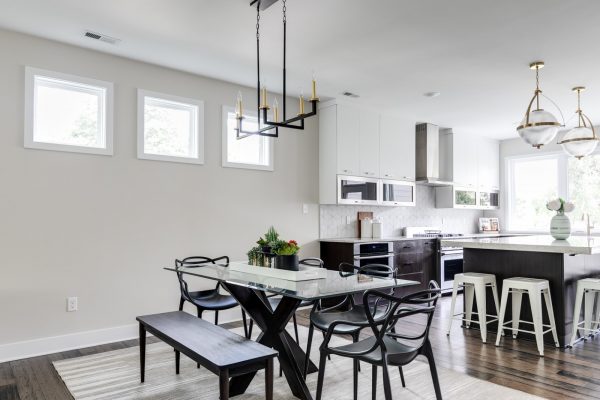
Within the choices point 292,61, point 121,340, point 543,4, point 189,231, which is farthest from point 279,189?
point 543,4

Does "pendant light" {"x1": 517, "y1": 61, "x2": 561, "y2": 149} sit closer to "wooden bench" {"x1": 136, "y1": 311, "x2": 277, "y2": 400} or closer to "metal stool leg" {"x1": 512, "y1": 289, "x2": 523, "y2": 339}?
"metal stool leg" {"x1": 512, "y1": 289, "x2": 523, "y2": 339}

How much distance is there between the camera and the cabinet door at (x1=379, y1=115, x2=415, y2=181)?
243 inches

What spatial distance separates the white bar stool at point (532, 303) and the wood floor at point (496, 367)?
0.14 metres

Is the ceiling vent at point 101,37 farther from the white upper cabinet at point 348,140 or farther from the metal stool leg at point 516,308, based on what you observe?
the metal stool leg at point 516,308

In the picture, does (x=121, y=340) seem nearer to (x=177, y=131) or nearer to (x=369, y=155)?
(x=177, y=131)

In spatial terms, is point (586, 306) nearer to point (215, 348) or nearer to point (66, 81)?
point (215, 348)

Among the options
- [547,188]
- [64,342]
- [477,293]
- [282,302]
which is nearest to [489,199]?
[547,188]

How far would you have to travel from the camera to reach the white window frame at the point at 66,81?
3.70 meters

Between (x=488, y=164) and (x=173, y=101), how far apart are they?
606cm

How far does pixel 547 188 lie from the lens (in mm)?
7688

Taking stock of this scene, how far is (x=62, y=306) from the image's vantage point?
12.5 feet

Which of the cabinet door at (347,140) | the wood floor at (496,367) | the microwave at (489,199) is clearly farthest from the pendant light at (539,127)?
the microwave at (489,199)

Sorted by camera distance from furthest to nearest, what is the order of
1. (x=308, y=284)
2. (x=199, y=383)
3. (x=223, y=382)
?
1. (x=199, y=383)
2. (x=308, y=284)
3. (x=223, y=382)

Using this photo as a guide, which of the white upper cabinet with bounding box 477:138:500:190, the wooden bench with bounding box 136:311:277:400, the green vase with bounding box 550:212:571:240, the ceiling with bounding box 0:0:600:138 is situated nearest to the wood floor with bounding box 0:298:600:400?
the wooden bench with bounding box 136:311:277:400
